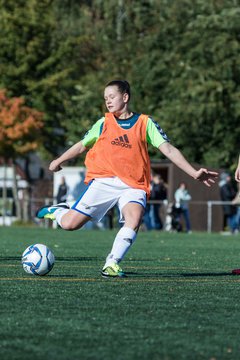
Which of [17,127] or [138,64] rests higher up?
[138,64]

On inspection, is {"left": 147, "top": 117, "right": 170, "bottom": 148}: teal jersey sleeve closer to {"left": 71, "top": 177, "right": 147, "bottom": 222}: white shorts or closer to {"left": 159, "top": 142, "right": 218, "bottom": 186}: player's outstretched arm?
{"left": 159, "top": 142, "right": 218, "bottom": 186}: player's outstretched arm

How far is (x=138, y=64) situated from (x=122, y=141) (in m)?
37.8

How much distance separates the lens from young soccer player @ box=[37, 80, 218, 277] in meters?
10.9

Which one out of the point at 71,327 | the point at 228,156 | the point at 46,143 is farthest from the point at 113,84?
the point at 46,143

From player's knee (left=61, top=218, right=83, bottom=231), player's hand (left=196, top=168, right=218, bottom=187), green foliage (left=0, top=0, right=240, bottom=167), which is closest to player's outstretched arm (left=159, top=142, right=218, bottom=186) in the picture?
player's hand (left=196, top=168, right=218, bottom=187)

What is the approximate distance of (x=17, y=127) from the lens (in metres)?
45.0

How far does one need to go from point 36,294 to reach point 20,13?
129 ft

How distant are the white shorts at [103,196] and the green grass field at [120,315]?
68cm

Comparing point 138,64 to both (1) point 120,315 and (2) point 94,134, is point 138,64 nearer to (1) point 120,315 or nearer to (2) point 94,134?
(2) point 94,134

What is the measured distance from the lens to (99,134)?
11.2 metres

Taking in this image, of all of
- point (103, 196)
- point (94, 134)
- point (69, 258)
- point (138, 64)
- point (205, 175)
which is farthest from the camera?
point (138, 64)

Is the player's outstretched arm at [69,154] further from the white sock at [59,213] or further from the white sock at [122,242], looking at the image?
the white sock at [122,242]

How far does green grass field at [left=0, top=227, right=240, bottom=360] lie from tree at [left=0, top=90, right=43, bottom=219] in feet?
108

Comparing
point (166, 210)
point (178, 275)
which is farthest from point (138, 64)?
point (178, 275)
